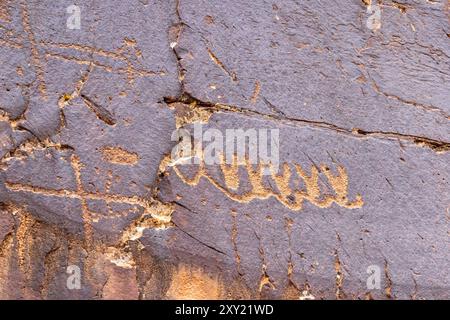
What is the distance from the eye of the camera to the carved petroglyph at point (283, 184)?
5.49 ft

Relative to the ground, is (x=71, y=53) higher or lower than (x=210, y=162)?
higher

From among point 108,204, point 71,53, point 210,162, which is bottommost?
point 108,204

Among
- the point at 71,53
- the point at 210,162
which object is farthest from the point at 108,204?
the point at 71,53

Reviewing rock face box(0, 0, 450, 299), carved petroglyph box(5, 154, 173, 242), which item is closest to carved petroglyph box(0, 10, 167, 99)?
rock face box(0, 0, 450, 299)

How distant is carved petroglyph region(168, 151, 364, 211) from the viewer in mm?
1675

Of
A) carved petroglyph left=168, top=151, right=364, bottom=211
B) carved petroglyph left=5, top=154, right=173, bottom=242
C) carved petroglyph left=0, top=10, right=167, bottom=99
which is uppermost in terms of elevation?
carved petroglyph left=0, top=10, right=167, bottom=99

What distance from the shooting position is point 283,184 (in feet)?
5.53

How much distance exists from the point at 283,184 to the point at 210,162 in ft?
0.76

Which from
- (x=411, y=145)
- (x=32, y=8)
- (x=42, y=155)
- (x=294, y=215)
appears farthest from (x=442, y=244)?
(x=32, y=8)

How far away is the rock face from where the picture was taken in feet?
5.40

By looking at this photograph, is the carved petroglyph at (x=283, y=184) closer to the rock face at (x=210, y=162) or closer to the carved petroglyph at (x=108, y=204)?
the rock face at (x=210, y=162)

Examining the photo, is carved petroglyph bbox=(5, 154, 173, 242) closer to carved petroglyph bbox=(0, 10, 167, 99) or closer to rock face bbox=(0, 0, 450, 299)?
rock face bbox=(0, 0, 450, 299)

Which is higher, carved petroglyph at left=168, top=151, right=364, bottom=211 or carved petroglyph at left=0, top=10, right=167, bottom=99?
carved petroglyph at left=0, top=10, right=167, bottom=99

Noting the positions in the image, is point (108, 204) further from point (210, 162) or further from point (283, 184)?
point (283, 184)
